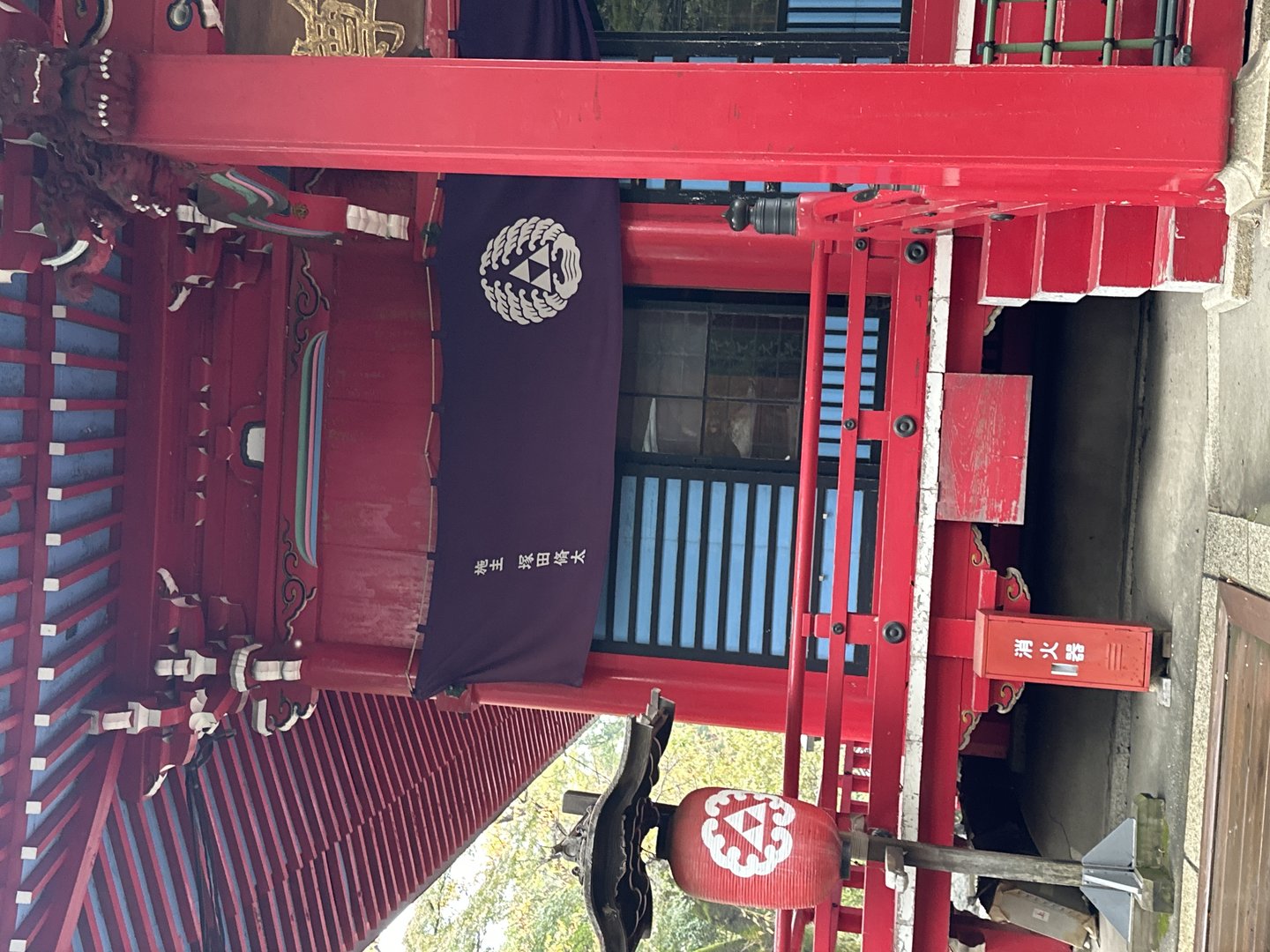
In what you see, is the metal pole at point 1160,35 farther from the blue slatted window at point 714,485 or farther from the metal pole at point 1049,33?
the blue slatted window at point 714,485

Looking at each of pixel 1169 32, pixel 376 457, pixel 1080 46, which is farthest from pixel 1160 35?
pixel 376 457

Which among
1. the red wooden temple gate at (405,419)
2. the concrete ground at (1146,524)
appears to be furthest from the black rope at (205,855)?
the concrete ground at (1146,524)

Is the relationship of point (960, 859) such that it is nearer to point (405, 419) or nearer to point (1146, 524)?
point (1146, 524)

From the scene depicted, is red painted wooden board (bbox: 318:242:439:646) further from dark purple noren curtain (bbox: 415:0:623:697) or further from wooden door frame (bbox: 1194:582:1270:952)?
wooden door frame (bbox: 1194:582:1270:952)

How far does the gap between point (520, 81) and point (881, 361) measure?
134 inches

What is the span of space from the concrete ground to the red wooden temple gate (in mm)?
408

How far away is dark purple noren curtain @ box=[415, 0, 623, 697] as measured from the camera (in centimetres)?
509

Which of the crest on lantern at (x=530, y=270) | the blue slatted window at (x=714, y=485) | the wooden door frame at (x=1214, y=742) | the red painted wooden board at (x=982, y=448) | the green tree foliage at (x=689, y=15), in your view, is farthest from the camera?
the blue slatted window at (x=714, y=485)

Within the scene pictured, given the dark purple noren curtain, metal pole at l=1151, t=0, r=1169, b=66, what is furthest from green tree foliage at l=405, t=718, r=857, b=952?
metal pole at l=1151, t=0, r=1169, b=66

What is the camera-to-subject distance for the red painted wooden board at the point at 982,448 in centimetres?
475

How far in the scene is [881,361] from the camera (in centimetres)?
586

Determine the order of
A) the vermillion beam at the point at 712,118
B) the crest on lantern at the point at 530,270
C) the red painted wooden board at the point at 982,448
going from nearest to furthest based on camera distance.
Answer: the vermillion beam at the point at 712,118
the red painted wooden board at the point at 982,448
the crest on lantern at the point at 530,270

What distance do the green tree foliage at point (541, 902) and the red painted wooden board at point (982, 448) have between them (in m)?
10.8

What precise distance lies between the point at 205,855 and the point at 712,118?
14.1 feet
